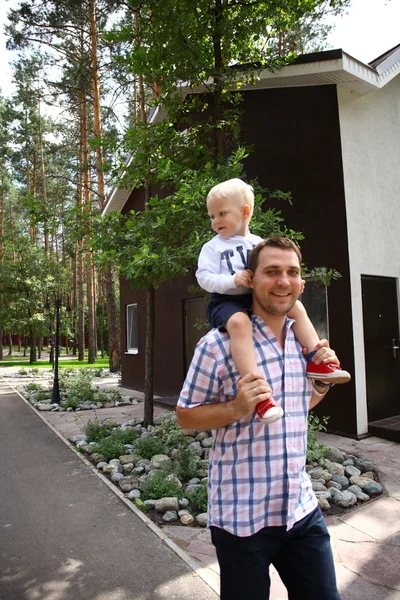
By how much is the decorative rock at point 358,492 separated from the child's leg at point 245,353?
363 cm

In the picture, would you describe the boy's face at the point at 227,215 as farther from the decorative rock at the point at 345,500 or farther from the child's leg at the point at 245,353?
the decorative rock at the point at 345,500

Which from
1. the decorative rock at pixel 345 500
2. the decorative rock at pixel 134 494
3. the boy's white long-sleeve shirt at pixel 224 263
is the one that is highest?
the boy's white long-sleeve shirt at pixel 224 263

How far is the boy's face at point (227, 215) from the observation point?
2021mm

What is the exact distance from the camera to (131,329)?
46.9 feet

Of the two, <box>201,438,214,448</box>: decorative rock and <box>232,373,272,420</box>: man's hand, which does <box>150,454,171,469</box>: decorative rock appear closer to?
<box>201,438,214,448</box>: decorative rock

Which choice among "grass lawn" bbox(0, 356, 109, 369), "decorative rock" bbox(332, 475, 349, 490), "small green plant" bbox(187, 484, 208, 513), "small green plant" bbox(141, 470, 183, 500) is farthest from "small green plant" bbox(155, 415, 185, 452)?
"grass lawn" bbox(0, 356, 109, 369)

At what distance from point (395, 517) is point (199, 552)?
1.87 meters

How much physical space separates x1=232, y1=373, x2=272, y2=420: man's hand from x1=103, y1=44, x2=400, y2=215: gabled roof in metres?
6.17

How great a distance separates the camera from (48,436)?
8.06 metres

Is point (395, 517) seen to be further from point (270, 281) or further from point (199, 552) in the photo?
point (270, 281)

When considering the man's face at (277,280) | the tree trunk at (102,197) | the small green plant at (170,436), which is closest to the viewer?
the man's face at (277,280)

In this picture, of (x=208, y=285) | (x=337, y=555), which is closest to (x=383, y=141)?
(x=337, y=555)

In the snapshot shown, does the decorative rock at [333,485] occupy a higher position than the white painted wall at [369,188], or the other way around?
the white painted wall at [369,188]

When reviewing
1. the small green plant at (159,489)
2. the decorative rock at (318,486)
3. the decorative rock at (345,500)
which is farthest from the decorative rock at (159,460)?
the decorative rock at (345,500)
